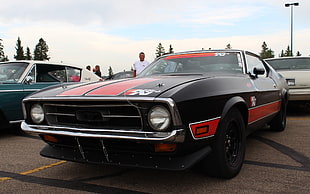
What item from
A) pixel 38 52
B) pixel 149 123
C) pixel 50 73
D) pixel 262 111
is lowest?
pixel 262 111

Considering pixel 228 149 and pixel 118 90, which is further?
pixel 228 149

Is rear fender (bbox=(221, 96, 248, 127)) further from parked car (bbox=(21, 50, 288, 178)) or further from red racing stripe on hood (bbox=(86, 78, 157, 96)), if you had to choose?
red racing stripe on hood (bbox=(86, 78, 157, 96))

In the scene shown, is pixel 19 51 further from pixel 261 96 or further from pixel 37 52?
pixel 261 96

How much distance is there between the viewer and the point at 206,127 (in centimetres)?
238

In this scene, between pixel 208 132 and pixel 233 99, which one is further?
pixel 233 99

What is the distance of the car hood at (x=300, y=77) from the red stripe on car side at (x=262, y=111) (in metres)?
2.16

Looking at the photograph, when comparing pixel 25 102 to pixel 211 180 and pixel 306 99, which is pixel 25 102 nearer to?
pixel 211 180

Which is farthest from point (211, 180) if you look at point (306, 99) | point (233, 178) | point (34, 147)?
point (306, 99)

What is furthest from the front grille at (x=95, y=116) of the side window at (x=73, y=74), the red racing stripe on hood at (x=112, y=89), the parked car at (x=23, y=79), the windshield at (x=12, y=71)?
the side window at (x=73, y=74)

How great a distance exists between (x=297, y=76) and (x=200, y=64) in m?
3.95

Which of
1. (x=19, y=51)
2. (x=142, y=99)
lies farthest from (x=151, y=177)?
(x=19, y=51)

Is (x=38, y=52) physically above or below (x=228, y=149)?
above

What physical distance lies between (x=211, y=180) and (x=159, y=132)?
0.90 m

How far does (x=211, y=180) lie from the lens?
2721 millimetres
